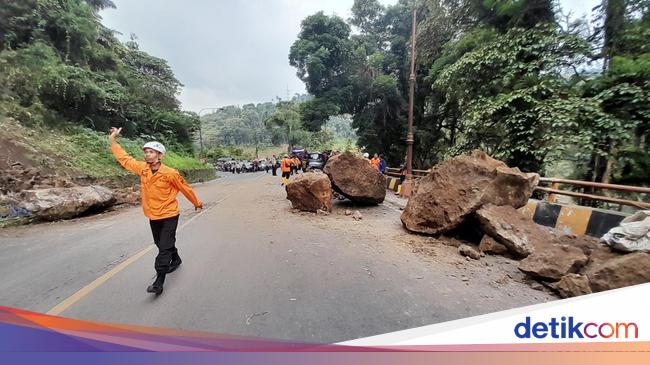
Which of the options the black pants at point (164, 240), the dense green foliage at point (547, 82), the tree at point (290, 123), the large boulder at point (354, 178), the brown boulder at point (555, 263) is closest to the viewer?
the black pants at point (164, 240)

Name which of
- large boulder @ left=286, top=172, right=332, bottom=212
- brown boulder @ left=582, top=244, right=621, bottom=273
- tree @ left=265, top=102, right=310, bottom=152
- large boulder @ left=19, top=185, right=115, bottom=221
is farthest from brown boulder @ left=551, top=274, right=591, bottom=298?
tree @ left=265, top=102, right=310, bottom=152

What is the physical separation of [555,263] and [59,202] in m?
11.5

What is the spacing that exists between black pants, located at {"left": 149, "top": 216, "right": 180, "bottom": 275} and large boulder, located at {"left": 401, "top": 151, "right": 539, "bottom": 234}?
4.85 m

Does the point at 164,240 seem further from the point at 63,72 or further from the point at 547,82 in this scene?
the point at 63,72

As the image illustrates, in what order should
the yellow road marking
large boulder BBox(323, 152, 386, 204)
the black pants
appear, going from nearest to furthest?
the yellow road marking
the black pants
large boulder BBox(323, 152, 386, 204)

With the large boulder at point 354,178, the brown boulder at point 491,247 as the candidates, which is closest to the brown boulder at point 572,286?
the brown boulder at point 491,247

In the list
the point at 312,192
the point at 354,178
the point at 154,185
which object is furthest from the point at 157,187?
the point at 354,178

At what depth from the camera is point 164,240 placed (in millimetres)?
4070

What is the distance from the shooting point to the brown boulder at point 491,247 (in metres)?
5.60

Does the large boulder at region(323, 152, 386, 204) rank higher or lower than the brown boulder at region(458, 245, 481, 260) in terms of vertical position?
higher

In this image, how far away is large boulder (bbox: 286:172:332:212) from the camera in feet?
30.9

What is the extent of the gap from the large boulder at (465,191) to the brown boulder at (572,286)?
227cm

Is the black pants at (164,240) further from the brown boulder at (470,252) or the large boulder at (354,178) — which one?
the large boulder at (354,178)

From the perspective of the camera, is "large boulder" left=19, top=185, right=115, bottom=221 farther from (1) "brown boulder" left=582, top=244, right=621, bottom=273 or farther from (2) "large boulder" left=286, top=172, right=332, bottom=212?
(1) "brown boulder" left=582, top=244, right=621, bottom=273
